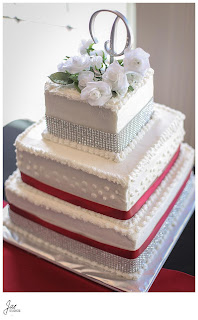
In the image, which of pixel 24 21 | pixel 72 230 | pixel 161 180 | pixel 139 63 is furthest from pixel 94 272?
pixel 24 21

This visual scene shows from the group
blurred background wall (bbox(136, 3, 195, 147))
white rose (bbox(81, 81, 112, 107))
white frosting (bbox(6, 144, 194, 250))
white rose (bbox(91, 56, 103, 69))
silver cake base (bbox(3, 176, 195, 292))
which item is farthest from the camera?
blurred background wall (bbox(136, 3, 195, 147))

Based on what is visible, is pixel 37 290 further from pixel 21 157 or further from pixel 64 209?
pixel 21 157

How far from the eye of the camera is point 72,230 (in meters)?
2.35

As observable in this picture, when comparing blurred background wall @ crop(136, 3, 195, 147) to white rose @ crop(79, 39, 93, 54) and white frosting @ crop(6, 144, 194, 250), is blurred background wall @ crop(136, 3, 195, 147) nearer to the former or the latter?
white frosting @ crop(6, 144, 194, 250)

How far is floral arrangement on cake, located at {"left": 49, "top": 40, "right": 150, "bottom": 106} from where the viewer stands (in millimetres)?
1975

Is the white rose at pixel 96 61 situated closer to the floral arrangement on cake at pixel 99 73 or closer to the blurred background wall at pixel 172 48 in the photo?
the floral arrangement on cake at pixel 99 73

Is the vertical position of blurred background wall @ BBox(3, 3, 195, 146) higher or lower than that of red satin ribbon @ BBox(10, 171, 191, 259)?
higher

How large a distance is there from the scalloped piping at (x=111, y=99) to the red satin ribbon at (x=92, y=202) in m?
0.49

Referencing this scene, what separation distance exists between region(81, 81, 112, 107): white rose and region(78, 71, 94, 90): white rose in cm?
5

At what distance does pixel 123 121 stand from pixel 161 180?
0.53 metres

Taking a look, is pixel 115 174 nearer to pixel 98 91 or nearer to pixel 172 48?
pixel 98 91

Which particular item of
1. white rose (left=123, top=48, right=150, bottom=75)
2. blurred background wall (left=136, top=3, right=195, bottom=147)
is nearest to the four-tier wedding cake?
white rose (left=123, top=48, right=150, bottom=75)

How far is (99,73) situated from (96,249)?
34.7 inches

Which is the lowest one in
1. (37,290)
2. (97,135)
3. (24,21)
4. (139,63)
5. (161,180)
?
(37,290)
